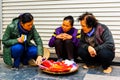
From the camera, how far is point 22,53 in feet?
12.5

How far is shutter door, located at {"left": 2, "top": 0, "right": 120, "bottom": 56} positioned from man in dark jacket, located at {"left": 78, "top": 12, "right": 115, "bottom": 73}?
773mm

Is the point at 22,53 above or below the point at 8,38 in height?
below

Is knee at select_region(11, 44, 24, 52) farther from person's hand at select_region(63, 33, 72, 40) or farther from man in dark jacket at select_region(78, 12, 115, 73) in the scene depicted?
man in dark jacket at select_region(78, 12, 115, 73)

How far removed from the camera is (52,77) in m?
3.47

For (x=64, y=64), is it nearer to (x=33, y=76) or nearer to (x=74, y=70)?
(x=74, y=70)

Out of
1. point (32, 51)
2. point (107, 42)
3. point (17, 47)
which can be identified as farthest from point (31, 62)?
point (107, 42)

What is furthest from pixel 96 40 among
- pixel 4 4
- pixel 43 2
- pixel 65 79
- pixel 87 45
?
pixel 4 4

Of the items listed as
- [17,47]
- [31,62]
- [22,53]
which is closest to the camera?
[17,47]

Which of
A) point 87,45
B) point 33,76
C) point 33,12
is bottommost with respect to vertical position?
point 33,76

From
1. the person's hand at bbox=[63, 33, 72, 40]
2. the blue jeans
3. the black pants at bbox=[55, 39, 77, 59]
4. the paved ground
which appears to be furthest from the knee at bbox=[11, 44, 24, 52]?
the person's hand at bbox=[63, 33, 72, 40]

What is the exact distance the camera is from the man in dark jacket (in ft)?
11.8

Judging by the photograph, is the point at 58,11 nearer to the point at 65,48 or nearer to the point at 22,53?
the point at 65,48

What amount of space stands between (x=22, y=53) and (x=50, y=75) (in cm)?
58

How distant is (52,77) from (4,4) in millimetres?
2101
